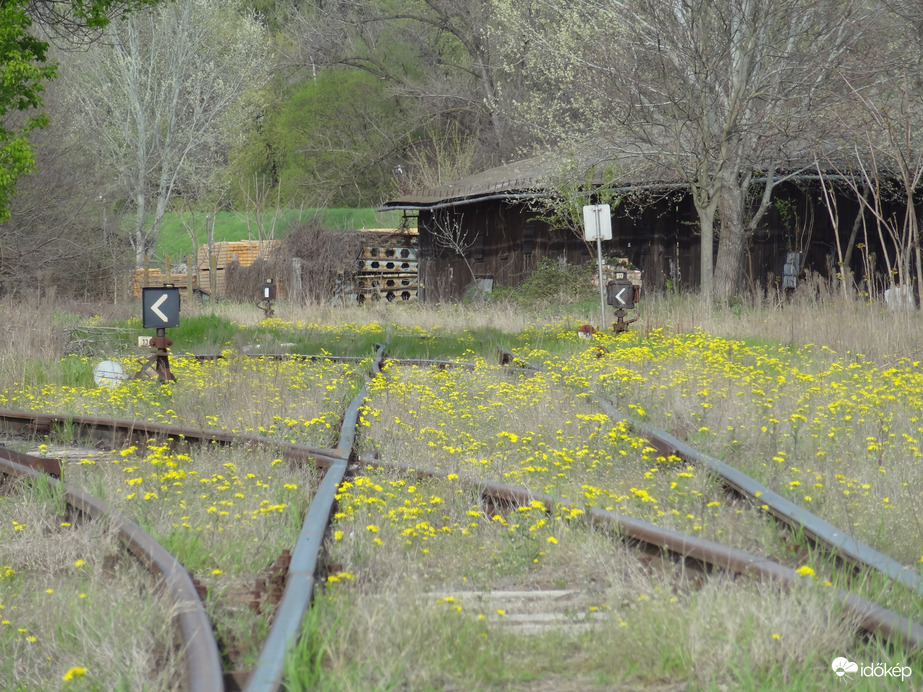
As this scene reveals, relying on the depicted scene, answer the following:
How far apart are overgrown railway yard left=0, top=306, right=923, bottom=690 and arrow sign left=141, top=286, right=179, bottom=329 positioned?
1132 mm

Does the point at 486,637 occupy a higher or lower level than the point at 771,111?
lower

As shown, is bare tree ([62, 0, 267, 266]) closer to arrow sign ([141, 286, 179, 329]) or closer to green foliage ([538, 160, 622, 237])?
green foliage ([538, 160, 622, 237])

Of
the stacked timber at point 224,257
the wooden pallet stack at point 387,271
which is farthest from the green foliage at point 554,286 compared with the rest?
the stacked timber at point 224,257

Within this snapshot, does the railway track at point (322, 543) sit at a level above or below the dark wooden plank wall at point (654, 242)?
below

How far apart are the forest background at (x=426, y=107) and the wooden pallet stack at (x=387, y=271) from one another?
5812 millimetres

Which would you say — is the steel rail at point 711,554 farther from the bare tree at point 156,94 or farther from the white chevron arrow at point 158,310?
the bare tree at point 156,94

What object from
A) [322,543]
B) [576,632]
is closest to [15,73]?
[322,543]

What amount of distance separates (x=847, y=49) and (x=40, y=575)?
1847 cm

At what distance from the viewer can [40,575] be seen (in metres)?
3.78

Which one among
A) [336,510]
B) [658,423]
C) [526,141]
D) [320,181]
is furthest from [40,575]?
[320,181]

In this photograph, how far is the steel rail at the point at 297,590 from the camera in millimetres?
2555

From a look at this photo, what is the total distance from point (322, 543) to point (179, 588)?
737mm

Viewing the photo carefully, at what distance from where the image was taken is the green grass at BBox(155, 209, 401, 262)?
44.0m

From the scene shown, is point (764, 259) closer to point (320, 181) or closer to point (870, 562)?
point (870, 562)
